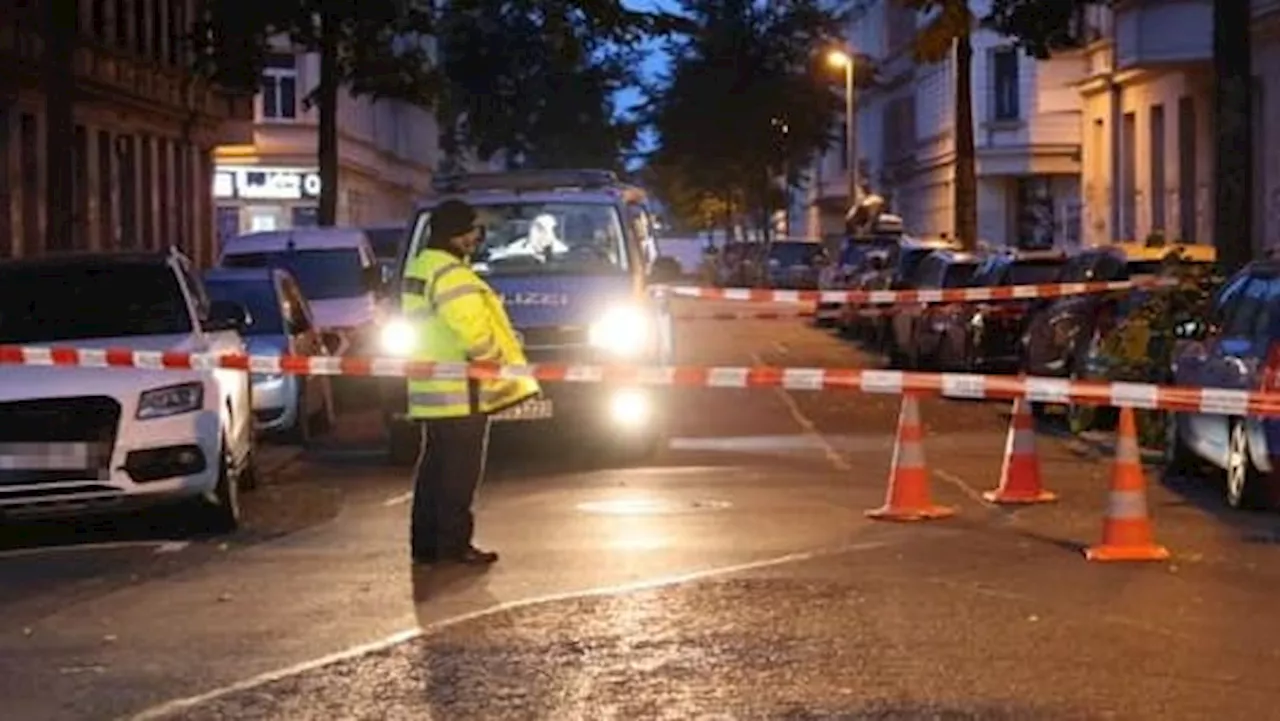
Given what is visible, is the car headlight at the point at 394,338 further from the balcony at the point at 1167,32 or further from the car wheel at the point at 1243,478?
the balcony at the point at 1167,32

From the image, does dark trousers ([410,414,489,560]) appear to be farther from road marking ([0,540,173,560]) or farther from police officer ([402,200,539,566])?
road marking ([0,540,173,560])

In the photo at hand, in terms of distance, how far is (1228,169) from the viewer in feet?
83.3

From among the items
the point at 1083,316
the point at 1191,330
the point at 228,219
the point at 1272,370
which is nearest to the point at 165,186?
the point at 228,219

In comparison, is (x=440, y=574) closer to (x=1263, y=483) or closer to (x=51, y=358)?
(x=51, y=358)

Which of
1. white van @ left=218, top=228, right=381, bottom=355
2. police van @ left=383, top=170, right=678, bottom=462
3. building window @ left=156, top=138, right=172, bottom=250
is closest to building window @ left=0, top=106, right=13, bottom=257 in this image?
white van @ left=218, top=228, right=381, bottom=355

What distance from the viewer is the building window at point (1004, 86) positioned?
66.1m

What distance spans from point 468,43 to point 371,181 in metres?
10.2

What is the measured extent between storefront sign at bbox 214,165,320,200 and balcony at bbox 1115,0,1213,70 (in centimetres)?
2834

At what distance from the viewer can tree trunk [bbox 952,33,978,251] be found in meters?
42.2

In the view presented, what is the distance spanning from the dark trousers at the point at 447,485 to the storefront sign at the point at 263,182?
178 feet

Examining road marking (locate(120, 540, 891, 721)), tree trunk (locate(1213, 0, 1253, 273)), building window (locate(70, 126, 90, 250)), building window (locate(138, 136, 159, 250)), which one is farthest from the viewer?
building window (locate(138, 136, 159, 250))

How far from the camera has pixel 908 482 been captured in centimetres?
1413

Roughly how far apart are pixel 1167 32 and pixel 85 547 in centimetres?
3174

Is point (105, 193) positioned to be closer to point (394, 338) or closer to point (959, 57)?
point (959, 57)
